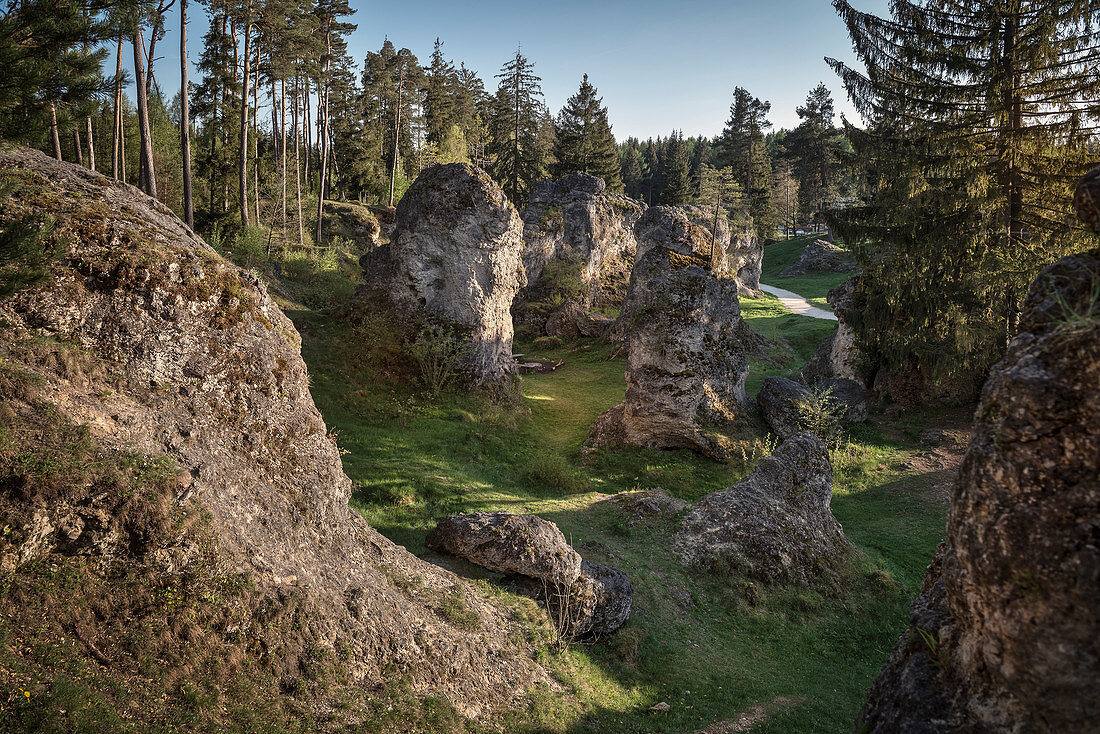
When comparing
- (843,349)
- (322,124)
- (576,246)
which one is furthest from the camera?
(322,124)

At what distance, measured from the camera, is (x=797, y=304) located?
45094 mm

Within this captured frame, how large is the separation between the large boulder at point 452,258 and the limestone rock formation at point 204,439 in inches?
461

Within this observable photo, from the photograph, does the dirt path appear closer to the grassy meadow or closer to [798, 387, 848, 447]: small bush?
[798, 387, 848, 447]: small bush

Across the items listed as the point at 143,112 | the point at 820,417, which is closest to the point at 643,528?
the point at 820,417

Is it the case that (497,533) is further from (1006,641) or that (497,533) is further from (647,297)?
(647,297)

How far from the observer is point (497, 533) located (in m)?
9.21

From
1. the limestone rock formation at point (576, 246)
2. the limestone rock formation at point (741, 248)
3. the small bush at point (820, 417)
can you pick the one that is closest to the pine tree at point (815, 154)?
the limestone rock formation at point (741, 248)

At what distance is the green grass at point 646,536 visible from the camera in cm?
826

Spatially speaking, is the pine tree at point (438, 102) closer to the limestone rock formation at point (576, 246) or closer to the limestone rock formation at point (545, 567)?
the limestone rock formation at point (576, 246)

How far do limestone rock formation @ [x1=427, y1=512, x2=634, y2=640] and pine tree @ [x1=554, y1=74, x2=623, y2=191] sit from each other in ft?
152

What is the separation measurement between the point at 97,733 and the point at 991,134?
1001 inches

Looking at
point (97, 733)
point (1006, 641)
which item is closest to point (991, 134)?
point (1006, 641)

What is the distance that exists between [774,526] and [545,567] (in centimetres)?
618

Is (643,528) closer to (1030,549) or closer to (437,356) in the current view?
(437,356)
